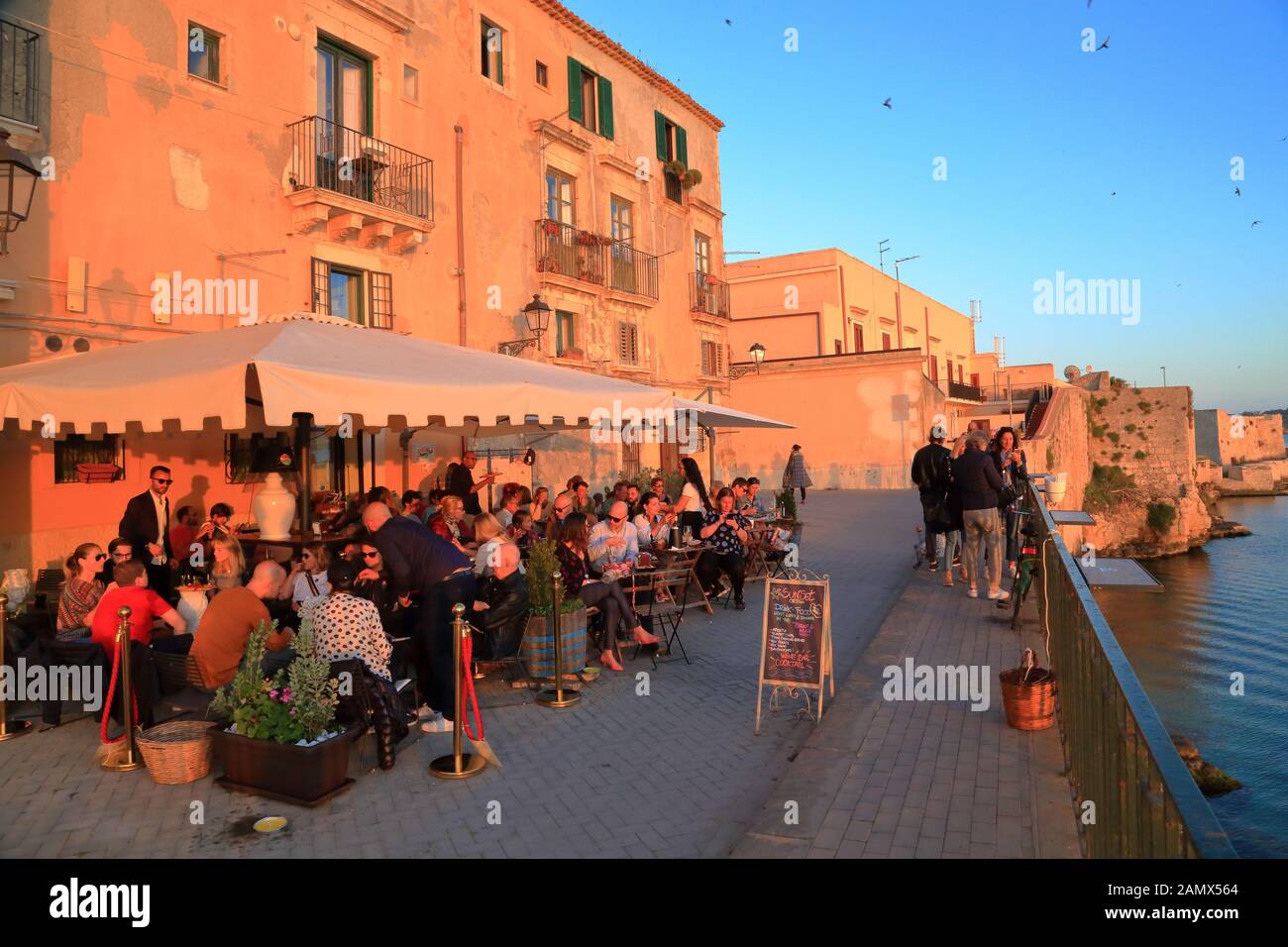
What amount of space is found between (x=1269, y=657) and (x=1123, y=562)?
16891 mm

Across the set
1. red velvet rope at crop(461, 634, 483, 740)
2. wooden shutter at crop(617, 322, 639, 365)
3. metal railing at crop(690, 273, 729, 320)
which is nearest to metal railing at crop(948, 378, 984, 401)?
metal railing at crop(690, 273, 729, 320)

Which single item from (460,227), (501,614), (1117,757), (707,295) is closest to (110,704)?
(501,614)

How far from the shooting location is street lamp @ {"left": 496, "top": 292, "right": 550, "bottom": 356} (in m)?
15.9

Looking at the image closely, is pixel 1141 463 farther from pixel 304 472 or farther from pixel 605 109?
pixel 304 472

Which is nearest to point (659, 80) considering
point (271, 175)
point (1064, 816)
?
point (271, 175)

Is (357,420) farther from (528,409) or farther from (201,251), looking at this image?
(201,251)

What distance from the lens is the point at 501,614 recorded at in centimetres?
660

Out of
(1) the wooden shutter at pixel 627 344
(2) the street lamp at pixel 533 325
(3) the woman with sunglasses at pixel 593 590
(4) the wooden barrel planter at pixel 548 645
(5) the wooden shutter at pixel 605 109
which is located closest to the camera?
(4) the wooden barrel planter at pixel 548 645

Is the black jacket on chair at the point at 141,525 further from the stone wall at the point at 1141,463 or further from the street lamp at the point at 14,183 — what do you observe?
the stone wall at the point at 1141,463

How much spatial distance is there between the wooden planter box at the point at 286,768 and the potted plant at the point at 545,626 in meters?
2.06

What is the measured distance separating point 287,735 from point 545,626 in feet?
8.09

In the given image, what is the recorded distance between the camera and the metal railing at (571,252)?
17.3 metres

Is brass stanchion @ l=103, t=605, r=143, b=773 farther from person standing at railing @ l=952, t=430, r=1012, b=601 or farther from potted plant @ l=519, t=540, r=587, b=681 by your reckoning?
person standing at railing @ l=952, t=430, r=1012, b=601
